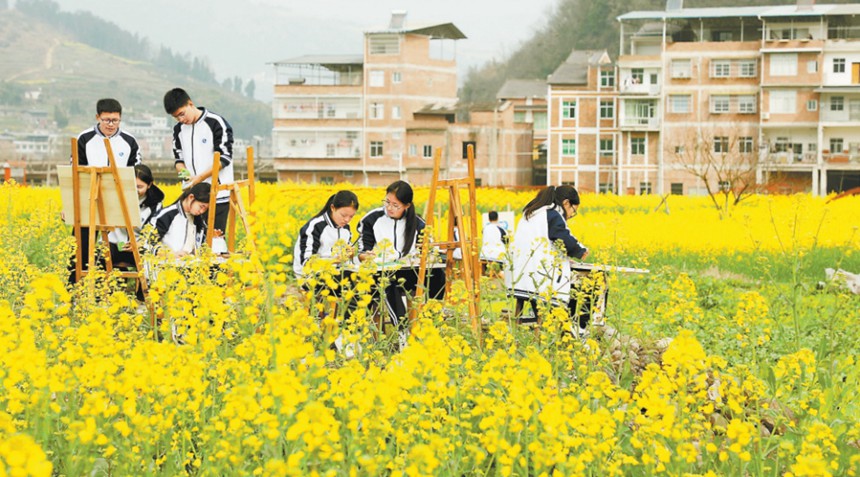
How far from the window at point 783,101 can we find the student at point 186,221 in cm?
5085

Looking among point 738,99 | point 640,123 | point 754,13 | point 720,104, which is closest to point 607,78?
point 640,123

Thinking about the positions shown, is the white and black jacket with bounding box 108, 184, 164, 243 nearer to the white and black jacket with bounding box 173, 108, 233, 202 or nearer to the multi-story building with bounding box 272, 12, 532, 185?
the white and black jacket with bounding box 173, 108, 233, 202

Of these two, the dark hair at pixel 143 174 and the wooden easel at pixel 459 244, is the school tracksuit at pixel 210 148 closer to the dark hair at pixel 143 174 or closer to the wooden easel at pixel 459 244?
the dark hair at pixel 143 174

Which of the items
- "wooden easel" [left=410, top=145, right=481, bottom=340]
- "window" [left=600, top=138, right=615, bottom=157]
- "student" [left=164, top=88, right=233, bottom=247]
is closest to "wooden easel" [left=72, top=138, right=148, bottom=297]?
"student" [left=164, top=88, right=233, bottom=247]

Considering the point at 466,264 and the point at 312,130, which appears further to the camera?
the point at 312,130

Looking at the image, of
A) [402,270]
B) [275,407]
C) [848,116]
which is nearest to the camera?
[275,407]

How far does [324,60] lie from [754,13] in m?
27.7

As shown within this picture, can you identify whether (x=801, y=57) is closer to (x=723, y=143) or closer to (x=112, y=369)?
(x=723, y=143)

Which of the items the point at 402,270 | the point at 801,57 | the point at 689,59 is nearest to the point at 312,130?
the point at 689,59

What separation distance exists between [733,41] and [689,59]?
7.92 ft

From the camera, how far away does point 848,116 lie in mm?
54688

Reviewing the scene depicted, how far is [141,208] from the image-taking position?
9.23 meters

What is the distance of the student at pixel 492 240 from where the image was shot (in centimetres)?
960

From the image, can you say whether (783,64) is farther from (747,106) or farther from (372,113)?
(372,113)
